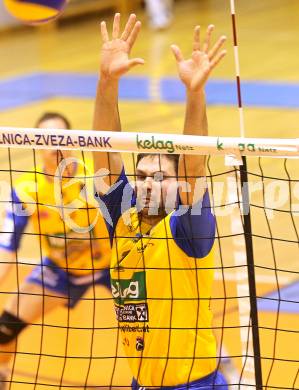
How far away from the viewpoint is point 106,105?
13.7 ft

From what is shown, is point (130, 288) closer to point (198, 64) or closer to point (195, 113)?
point (195, 113)

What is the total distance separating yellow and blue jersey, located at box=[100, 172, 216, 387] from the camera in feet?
13.0

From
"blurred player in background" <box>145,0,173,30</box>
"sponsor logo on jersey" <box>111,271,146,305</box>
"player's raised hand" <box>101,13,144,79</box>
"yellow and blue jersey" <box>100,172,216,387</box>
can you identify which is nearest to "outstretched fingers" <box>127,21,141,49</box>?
"player's raised hand" <box>101,13,144,79</box>

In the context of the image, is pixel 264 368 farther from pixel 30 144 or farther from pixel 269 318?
pixel 30 144

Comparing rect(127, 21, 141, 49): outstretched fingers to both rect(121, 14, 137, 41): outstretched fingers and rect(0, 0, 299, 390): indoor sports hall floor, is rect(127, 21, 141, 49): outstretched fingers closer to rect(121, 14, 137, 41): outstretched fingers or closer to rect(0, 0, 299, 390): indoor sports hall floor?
rect(121, 14, 137, 41): outstretched fingers

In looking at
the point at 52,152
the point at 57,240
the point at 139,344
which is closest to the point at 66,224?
the point at 57,240

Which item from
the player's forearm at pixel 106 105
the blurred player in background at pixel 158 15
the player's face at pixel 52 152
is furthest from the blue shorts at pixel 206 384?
the blurred player in background at pixel 158 15

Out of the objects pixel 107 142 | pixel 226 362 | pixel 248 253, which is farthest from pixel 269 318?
pixel 107 142

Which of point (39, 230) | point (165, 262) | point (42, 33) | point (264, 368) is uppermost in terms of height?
point (42, 33)

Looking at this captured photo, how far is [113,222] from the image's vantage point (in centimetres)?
417

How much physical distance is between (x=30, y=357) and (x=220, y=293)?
1.46 meters

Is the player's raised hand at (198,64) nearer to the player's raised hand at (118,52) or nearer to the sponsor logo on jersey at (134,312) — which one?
the player's raised hand at (118,52)

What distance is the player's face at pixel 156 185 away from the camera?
3.95m

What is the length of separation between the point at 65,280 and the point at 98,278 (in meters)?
0.20
